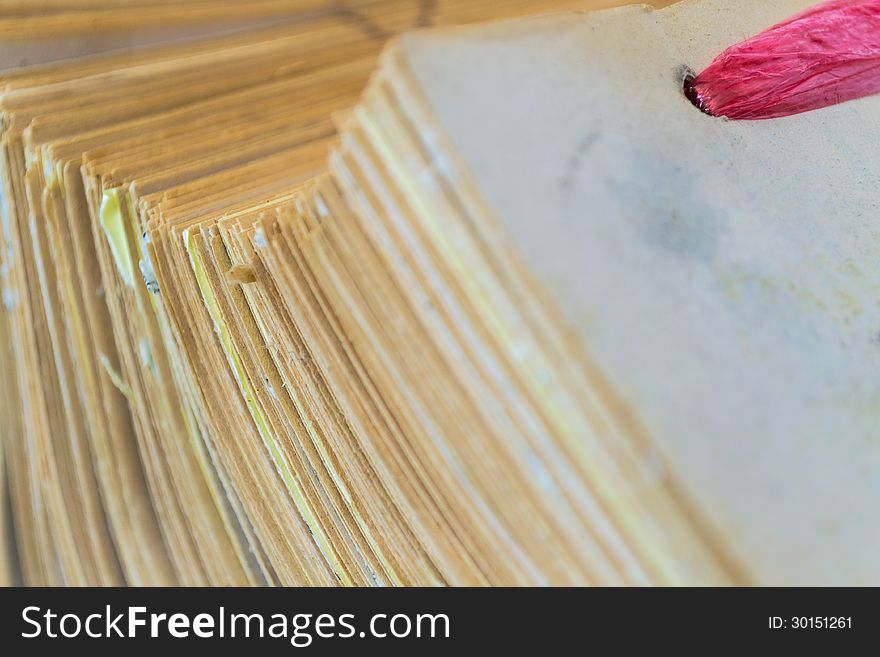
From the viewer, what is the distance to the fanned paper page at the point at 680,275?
340 millimetres

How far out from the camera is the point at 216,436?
23.5 inches

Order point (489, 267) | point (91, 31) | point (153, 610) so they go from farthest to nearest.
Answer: point (91, 31) → point (153, 610) → point (489, 267)

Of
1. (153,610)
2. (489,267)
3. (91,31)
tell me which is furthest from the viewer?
(91,31)

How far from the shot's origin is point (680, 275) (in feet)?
1.30

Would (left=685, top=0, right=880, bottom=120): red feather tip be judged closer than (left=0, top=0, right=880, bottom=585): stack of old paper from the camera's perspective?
No

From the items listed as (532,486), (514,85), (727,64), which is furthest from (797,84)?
(532,486)

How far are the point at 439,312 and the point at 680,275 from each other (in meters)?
0.15

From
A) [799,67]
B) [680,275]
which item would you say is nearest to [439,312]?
[680,275]

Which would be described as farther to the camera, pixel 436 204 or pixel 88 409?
pixel 88 409

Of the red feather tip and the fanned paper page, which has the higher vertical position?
the red feather tip

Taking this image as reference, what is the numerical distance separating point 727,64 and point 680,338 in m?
0.37

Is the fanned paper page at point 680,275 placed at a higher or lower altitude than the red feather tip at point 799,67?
lower

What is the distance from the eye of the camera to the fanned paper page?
0.34 metres

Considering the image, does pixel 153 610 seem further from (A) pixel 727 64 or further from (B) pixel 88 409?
(A) pixel 727 64
